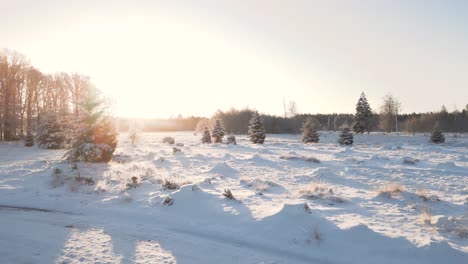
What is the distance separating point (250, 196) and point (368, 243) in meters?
4.27

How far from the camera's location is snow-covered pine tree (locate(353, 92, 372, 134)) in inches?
2045

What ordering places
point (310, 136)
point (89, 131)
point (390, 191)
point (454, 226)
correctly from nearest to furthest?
point (454, 226) → point (390, 191) → point (89, 131) → point (310, 136)

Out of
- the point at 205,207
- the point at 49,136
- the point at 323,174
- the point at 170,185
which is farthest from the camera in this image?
the point at 49,136

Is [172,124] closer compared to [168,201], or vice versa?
[168,201]

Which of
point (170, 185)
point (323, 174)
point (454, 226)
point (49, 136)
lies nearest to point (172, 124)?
point (49, 136)

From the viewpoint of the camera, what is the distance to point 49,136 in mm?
27250

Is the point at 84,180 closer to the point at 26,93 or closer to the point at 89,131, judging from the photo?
the point at 89,131

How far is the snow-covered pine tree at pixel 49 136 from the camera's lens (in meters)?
27.4

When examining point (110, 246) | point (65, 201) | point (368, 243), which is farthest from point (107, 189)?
point (368, 243)

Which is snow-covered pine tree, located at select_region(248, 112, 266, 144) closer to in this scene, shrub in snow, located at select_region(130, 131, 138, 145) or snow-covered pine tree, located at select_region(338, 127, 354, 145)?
snow-covered pine tree, located at select_region(338, 127, 354, 145)

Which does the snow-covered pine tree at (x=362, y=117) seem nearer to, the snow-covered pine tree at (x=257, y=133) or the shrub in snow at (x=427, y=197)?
the snow-covered pine tree at (x=257, y=133)

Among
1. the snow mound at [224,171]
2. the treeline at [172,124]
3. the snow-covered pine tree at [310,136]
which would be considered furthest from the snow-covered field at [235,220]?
the treeline at [172,124]

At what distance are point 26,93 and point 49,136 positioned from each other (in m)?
17.4

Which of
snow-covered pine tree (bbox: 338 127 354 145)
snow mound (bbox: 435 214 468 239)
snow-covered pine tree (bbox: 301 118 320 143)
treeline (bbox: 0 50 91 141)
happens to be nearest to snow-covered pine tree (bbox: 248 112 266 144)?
snow-covered pine tree (bbox: 301 118 320 143)
